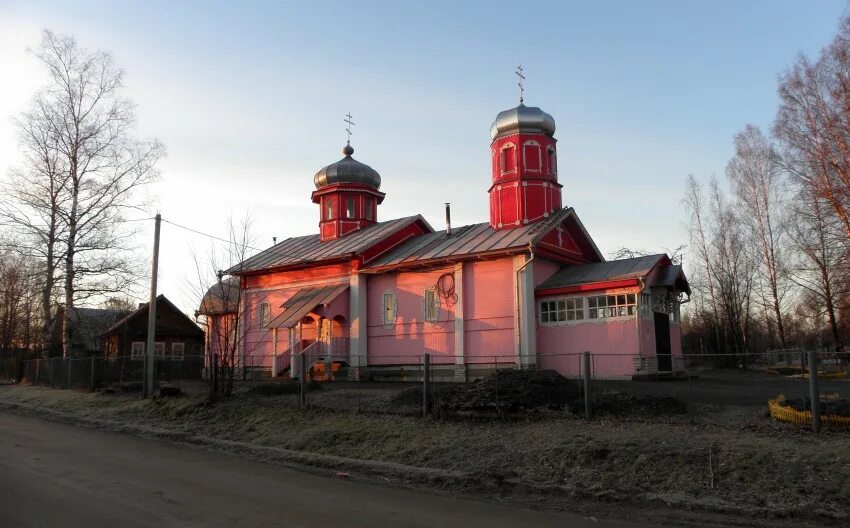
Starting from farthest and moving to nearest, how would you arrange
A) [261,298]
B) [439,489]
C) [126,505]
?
[261,298]
[439,489]
[126,505]

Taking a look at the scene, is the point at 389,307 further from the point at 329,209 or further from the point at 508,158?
the point at 329,209

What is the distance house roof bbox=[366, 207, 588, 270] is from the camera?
23013 mm

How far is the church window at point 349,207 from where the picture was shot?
32500mm

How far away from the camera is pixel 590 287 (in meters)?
21.9

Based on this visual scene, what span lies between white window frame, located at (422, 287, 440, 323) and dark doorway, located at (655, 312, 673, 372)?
800 cm

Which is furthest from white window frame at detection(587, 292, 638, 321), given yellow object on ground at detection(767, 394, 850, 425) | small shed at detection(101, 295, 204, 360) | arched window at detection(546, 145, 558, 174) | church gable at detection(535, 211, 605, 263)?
small shed at detection(101, 295, 204, 360)

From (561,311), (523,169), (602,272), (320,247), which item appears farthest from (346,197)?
(602,272)

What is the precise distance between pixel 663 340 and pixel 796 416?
1415 centimetres

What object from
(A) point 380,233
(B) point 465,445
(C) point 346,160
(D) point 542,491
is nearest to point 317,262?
(A) point 380,233

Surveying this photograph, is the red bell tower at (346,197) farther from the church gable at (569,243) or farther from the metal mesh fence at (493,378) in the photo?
the church gable at (569,243)

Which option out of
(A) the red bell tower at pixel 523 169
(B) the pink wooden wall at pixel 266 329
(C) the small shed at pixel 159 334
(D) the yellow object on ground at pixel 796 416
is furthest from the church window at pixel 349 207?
(D) the yellow object on ground at pixel 796 416

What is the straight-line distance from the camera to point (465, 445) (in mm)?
10422

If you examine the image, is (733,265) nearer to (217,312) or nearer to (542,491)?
(217,312)

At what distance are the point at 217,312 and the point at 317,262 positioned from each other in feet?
32.1
